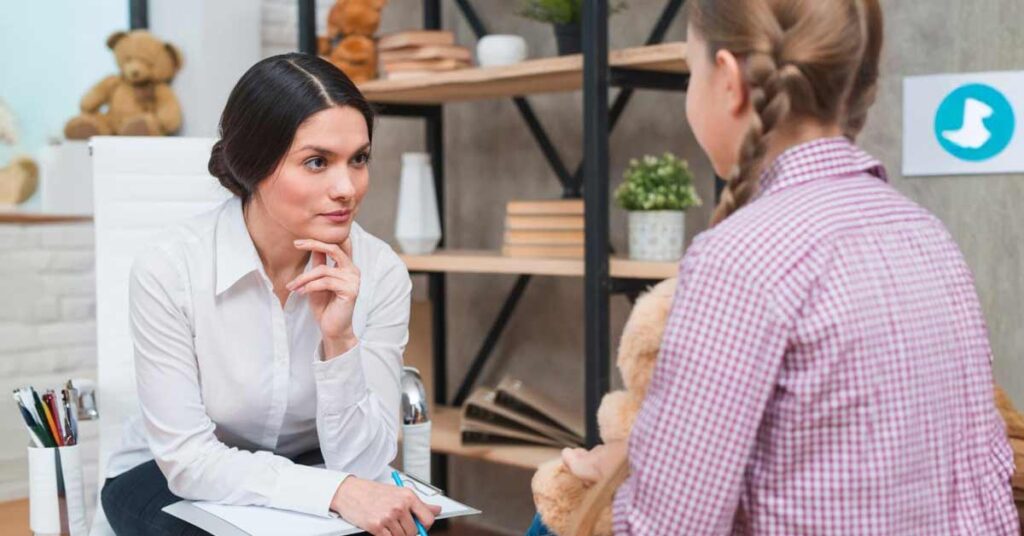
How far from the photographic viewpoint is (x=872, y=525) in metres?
0.90

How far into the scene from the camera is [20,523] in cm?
289

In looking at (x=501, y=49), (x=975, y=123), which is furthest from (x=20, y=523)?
(x=975, y=123)

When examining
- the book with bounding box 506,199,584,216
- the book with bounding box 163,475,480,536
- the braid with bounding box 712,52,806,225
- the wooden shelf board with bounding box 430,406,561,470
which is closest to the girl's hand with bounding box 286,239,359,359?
the book with bounding box 163,475,480,536

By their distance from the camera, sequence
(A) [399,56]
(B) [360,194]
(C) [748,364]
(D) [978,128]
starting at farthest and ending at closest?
(A) [399,56], (D) [978,128], (B) [360,194], (C) [748,364]

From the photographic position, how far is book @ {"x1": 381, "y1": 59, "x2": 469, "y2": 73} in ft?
8.75

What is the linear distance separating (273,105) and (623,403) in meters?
0.70

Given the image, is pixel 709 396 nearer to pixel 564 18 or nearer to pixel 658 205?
pixel 658 205

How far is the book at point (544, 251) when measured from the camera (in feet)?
8.07

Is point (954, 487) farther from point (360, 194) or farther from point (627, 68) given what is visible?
point (627, 68)

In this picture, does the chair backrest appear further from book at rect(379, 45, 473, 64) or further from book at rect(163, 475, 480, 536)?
book at rect(379, 45, 473, 64)

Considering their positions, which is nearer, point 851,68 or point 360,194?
point 851,68

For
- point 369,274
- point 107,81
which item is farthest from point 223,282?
point 107,81

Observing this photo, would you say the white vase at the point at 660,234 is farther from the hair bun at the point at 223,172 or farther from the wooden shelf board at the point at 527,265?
the hair bun at the point at 223,172

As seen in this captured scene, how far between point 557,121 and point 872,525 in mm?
2071
